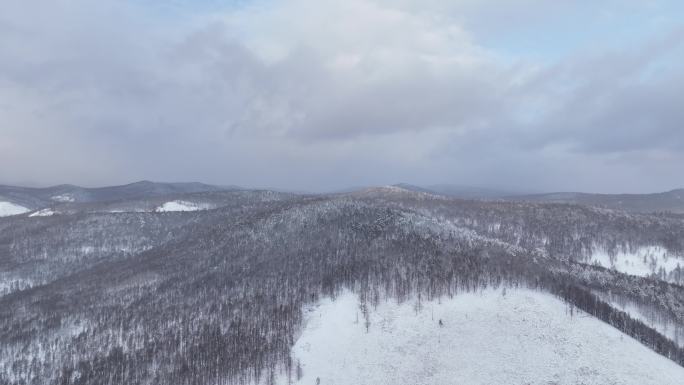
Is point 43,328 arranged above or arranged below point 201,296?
below

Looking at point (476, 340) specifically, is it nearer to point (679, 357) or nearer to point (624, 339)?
point (624, 339)

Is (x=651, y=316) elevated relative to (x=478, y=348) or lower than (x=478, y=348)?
lower

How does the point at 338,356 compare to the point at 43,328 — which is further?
the point at 43,328

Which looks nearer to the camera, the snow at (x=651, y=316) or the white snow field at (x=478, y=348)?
the white snow field at (x=478, y=348)

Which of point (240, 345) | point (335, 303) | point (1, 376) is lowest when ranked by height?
point (1, 376)

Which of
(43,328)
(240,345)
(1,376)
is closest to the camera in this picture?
(240,345)

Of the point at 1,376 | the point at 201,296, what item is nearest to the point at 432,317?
the point at 201,296

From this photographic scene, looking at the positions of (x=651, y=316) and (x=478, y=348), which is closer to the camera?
(x=478, y=348)

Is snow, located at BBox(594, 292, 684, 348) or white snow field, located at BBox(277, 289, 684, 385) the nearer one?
white snow field, located at BBox(277, 289, 684, 385)
